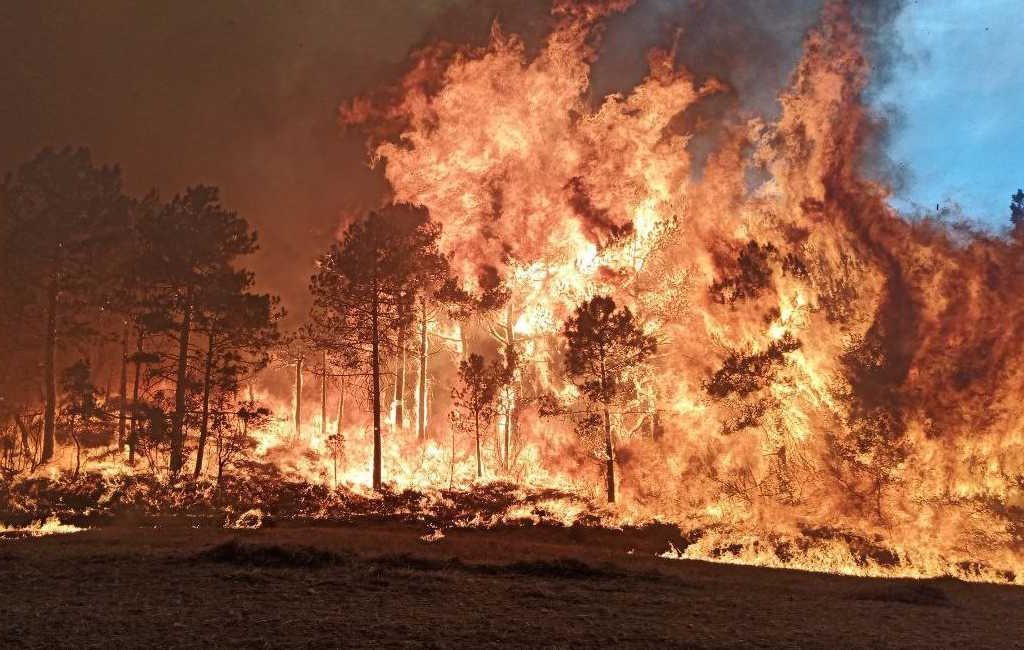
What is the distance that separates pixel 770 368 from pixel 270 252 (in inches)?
1391

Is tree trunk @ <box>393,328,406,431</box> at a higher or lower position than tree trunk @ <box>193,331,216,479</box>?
higher

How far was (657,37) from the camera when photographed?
36125 millimetres

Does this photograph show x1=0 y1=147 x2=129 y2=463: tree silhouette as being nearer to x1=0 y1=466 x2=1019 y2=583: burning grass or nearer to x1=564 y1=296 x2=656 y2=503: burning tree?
x1=0 y1=466 x2=1019 y2=583: burning grass

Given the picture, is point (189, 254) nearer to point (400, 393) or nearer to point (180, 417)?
point (180, 417)

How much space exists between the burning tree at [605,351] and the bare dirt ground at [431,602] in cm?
1252

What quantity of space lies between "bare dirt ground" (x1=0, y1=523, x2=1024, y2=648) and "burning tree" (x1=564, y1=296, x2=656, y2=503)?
12.5m

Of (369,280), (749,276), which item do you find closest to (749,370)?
(749,276)

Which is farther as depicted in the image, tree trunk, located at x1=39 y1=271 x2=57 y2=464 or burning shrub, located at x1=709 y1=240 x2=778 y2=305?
tree trunk, located at x1=39 y1=271 x2=57 y2=464

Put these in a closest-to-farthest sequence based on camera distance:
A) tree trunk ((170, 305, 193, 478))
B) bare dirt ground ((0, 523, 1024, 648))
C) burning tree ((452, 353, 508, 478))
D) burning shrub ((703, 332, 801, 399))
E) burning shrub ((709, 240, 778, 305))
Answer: bare dirt ground ((0, 523, 1024, 648)) < burning shrub ((703, 332, 801, 399)) < burning shrub ((709, 240, 778, 305)) < tree trunk ((170, 305, 193, 478)) < burning tree ((452, 353, 508, 478))

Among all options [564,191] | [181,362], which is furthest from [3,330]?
[564,191]

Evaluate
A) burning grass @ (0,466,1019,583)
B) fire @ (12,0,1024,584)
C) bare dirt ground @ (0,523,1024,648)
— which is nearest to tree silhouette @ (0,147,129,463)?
fire @ (12,0,1024,584)

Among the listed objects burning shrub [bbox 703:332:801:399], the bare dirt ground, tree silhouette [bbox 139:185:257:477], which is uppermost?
tree silhouette [bbox 139:185:257:477]

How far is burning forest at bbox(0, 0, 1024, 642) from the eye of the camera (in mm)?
21812

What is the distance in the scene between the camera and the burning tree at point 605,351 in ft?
92.3
